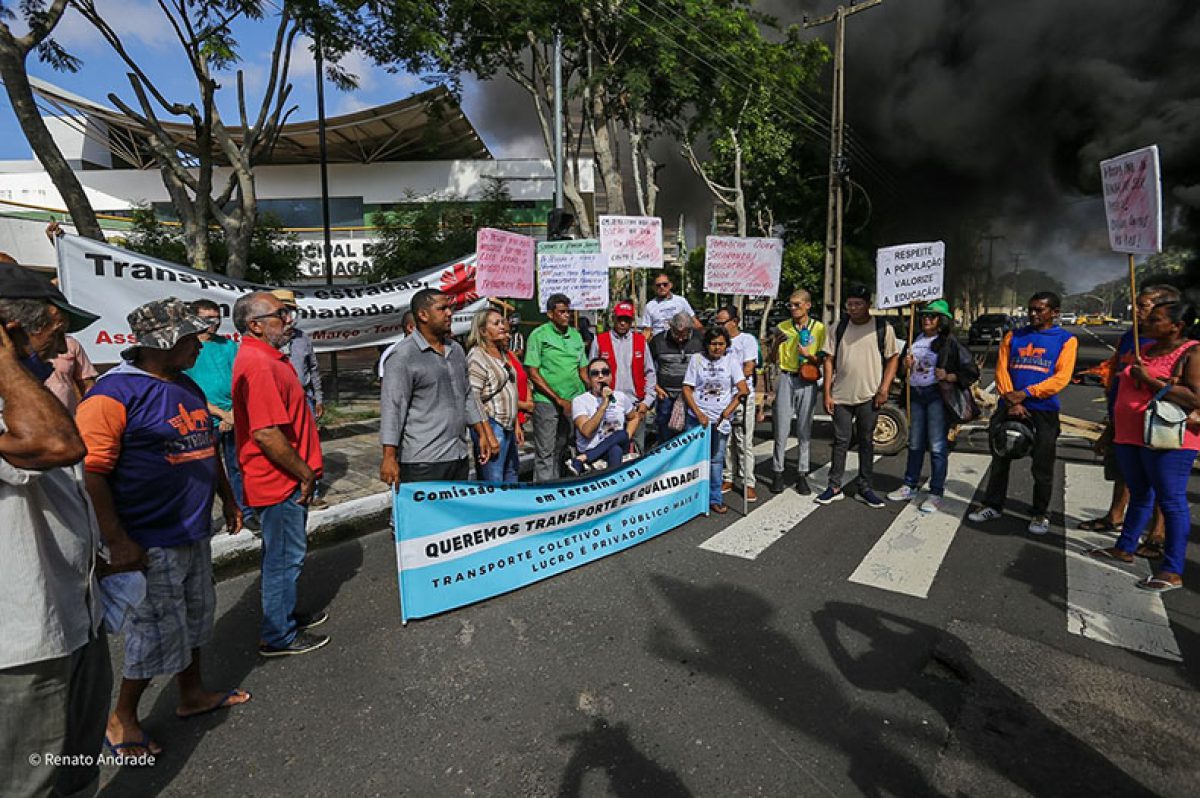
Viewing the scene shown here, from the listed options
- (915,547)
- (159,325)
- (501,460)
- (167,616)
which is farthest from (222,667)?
(915,547)

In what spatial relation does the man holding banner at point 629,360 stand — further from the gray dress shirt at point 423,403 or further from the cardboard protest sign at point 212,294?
the gray dress shirt at point 423,403

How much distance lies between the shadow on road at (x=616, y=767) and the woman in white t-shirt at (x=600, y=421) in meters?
2.66

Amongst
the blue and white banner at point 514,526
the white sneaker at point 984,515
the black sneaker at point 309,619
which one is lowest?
the black sneaker at point 309,619

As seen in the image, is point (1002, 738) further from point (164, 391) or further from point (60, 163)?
point (60, 163)

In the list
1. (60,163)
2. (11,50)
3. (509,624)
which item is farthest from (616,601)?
(11,50)

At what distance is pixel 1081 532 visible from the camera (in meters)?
4.78

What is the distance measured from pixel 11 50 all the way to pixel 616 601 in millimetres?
8534

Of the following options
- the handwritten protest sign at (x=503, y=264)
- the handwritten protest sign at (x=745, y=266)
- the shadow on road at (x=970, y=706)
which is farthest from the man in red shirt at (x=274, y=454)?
the handwritten protest sign at (x=745, y=266)

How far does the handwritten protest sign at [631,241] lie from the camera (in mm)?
7973

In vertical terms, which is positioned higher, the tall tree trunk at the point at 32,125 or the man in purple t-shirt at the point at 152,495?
the tall tree trunk at the point at 32,125

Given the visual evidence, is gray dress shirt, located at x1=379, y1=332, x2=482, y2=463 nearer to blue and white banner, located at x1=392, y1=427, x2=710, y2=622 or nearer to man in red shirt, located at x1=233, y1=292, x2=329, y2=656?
blue and white banner, located at x1=392, y1=427, x2=710, y2=622

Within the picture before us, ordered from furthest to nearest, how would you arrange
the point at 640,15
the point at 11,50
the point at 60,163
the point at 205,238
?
1. the point at 640,15
2. the point at 205,238
3. the point at 60,163
4. the point at 11,50

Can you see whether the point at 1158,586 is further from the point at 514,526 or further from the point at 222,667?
the point at 222,667

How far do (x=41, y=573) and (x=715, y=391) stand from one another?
176 inches
